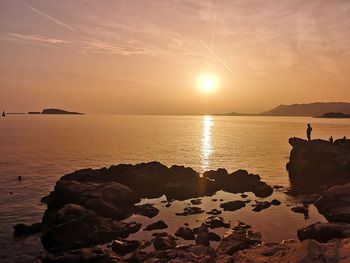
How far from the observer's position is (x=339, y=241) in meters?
21.4

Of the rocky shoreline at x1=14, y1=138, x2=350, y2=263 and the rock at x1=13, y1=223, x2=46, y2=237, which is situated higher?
the rocky shoreline at x1=14, y1=138, x2=350, y2=263

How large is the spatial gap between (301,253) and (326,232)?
25.8 ft

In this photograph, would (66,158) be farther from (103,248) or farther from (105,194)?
(103,248)

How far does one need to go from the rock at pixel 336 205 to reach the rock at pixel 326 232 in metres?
5.91

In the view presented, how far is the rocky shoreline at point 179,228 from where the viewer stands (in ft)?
73.9

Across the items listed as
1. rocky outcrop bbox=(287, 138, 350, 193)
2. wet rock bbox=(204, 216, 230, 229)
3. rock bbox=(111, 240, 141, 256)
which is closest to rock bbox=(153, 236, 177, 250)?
rock bbox=(111, 240, 141, 256)

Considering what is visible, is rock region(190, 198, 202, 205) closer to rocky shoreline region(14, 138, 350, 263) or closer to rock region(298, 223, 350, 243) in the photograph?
rocky shoreline region(14, 138, 350, 263)

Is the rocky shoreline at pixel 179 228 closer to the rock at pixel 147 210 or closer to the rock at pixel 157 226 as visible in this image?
the rock at pixel 157 226

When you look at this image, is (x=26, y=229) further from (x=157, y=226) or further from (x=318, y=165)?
(x=318, y=165)

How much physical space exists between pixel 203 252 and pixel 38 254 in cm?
1252

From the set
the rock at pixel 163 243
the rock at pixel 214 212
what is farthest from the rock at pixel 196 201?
the rock at pixel 163 243

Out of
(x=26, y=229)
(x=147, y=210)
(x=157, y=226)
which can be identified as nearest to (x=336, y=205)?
(x=157, y=226)

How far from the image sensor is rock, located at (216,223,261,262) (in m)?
25.0

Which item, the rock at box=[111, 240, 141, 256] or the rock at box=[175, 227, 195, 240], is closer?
the rock at box=[111, 240, 141, 256]
